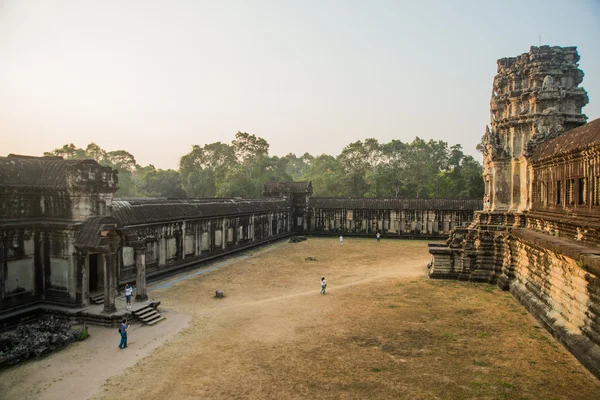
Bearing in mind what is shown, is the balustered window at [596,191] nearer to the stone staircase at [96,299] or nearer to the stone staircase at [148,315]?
the stone staircase at [148,315]

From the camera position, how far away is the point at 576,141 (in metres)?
14.7

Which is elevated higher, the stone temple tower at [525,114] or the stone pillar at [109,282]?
the stone temple tower at [525,114]

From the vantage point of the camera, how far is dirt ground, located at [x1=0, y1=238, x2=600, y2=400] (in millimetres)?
10328

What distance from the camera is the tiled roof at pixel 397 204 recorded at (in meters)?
44.2

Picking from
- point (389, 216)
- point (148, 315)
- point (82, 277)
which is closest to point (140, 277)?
point (148, 315)

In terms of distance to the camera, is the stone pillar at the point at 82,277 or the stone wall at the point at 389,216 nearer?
the stone pillar at the point at 82,277

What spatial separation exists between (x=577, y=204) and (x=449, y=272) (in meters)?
10.3

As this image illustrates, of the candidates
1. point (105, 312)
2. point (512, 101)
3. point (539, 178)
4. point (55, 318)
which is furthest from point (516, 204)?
point (55, 318)

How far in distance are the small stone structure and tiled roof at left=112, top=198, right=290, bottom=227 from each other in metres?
15.8

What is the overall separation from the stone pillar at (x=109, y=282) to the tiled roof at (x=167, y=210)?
4344 millimetres

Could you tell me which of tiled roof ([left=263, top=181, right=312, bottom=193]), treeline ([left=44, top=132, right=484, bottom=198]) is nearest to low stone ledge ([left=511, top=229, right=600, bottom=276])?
tiled roof ([left=263, top=181, right=312, bottom=193])

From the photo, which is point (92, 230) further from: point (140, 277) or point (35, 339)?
point (35, 339)

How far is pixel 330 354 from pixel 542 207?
13.4 meters

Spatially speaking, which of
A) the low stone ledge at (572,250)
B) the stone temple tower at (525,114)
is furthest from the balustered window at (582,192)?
the stone temple tower at (525,114)
